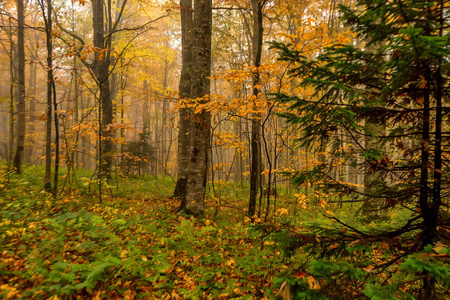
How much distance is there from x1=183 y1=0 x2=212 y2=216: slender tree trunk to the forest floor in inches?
27.3

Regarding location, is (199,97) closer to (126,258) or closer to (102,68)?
(126,258)

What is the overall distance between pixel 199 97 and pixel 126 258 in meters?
4.06

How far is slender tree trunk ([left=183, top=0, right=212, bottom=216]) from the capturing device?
5.62 m

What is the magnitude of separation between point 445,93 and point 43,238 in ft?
21.5

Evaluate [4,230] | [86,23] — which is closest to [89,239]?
[4,230]

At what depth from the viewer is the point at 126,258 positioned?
146 inches

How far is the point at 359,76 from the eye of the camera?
2.81m

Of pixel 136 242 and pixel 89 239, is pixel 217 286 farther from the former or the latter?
pixel 89 239

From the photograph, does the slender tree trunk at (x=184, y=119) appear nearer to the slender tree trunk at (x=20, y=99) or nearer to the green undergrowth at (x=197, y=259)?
the green undergrowth at (x=197, y=259)

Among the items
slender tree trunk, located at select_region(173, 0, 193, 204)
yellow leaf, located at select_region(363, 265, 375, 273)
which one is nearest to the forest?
yellow leaf, located at select_region(363, 265, 375, 273)

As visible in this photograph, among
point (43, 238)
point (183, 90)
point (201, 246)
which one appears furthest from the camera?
point (183, 90)

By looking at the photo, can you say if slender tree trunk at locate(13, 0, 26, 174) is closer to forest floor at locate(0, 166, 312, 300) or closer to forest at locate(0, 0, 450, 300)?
forest at locate(0, 0, 450, 300)

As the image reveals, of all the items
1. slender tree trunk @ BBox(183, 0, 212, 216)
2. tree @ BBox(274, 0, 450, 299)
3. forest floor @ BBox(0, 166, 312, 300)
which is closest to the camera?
tree @ BBox(274, 0, 450, 299)

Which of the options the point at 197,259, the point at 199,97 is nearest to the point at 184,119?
the point at 199,97
